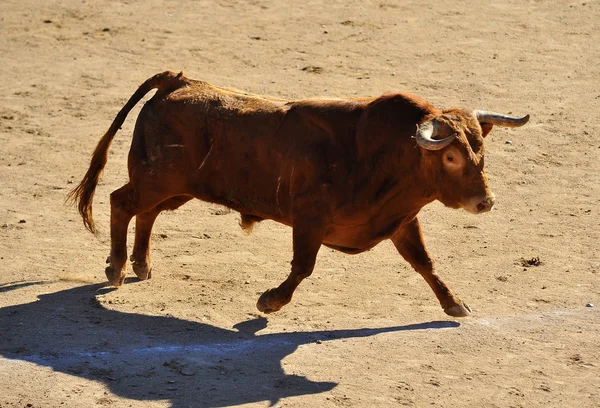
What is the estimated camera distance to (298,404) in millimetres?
7938

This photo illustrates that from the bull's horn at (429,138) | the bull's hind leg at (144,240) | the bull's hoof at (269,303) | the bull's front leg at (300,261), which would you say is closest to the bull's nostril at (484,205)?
the bull's horn at (429,138)

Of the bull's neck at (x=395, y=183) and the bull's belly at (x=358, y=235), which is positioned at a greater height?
the bull's neck at (x=395, y=183)

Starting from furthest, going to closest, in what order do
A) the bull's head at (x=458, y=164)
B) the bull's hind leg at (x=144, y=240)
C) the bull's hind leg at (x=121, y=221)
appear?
the bull's hind leg at (x=144, y=240), the bull's hind leg at (x=121, y=221), the bull's head at (x=458, y=164)

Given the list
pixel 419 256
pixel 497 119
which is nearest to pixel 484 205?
pixel 497 119

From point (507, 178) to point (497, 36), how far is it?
4133mm

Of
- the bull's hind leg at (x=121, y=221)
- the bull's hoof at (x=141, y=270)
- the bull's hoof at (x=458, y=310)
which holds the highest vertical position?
the bull's hind leg at (x=121, y=221)

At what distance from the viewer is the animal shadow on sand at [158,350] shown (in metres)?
8.12

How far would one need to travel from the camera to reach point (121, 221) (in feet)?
32.5

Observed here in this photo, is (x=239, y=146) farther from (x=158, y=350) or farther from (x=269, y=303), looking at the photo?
(x=158, y=350)

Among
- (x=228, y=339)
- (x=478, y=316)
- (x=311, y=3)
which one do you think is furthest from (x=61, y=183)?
(x=311, y=3)

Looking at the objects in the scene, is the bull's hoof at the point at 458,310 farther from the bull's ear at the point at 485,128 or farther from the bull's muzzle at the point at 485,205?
the bull's ear at the point at 485,128

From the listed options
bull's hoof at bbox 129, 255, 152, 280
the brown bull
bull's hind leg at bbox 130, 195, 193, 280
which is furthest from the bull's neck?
bull's hoof at bbox 129, 255, 152, 280

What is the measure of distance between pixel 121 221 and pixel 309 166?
5.80 feet

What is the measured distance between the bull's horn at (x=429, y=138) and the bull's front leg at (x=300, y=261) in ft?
3.29
